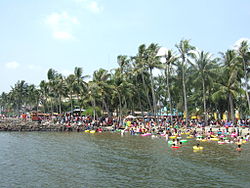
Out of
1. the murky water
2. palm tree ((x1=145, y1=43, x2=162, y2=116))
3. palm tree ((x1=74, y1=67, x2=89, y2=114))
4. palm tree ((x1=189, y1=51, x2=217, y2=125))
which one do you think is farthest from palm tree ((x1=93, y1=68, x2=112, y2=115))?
the murky water

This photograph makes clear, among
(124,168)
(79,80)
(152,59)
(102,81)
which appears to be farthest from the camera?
(79,80)

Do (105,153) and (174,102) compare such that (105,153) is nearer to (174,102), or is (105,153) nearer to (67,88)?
(67,88)

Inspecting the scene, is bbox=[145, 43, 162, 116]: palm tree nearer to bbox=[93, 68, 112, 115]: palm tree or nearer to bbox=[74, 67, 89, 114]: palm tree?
bbox=[93, 68, 112, 115]: palm tree

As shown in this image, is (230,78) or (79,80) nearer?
(230,78)

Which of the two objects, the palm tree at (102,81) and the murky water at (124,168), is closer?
the murky water at (124,168)

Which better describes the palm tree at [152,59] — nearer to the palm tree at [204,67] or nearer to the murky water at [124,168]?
the palm tree at [204,67]

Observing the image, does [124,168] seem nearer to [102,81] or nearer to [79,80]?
[102,81]

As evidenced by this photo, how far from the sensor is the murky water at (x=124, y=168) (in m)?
16.9

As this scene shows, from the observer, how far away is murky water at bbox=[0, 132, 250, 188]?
16.9 meters

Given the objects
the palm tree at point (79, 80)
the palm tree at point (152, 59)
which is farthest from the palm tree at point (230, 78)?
the palm tree at point (79, 80)

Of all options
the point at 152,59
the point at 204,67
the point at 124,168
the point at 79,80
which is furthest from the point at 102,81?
the point at 124,168

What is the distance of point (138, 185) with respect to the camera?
1620 centimetres

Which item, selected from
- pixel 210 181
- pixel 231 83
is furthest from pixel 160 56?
pixel 210 181

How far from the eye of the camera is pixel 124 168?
2073cm
